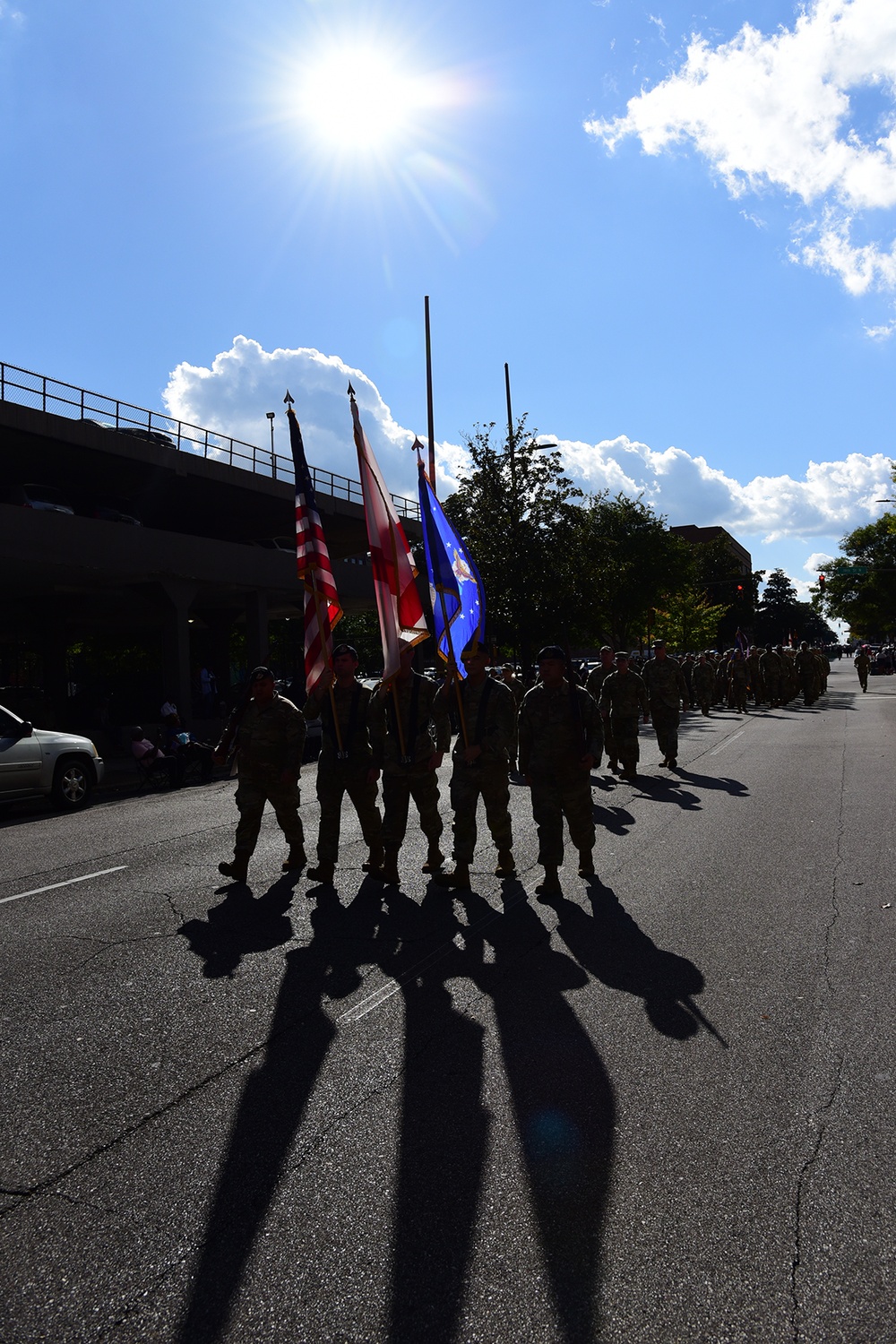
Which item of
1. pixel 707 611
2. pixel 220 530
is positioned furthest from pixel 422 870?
pixel 707 611

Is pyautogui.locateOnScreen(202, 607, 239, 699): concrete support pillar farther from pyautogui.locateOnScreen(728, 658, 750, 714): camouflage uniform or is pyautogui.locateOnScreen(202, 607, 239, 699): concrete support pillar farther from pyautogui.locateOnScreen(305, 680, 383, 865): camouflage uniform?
pyautogui.locateOnScreen(305, 680, 383, 865): camouflage uniform

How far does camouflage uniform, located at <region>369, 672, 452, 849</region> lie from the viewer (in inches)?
294

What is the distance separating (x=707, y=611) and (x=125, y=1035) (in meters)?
61.2

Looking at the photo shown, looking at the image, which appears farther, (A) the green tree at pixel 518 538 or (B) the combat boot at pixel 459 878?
(A) the green tree at pixel 518 538

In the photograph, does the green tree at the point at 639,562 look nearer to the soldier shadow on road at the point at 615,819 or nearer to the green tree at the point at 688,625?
the green tree at the point at 688,625

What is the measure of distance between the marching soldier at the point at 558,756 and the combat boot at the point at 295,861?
Answer: 2138 mm

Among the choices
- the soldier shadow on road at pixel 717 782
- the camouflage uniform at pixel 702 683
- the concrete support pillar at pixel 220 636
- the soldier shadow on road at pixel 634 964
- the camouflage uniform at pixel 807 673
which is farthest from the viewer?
the concrete support pillar at pixel 220 636

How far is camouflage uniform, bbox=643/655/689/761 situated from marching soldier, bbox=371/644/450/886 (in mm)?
7546

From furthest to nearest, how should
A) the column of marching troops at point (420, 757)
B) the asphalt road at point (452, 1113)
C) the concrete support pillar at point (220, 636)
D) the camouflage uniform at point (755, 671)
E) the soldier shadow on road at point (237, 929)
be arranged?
the concrete support pillar at point (220, 636) → the camouflage uniform at point (755, 671) → the column of marching troops at point (420, 757) → the soldier shadow on road at point (237, 929) → the asphalt road at point (452, 1113)

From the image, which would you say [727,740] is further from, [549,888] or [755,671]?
[549,888]

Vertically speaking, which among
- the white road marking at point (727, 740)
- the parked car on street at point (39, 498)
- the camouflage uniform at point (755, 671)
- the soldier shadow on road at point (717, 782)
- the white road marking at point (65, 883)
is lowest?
the white road marking at point (65, 883)

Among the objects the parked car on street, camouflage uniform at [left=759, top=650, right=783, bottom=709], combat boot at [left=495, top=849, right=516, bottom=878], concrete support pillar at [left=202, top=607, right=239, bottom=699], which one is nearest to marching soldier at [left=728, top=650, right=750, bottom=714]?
camouflage uniform at [left=759, top=650, right=783, bottom=709]

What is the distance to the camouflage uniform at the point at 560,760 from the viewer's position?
23.9 feet

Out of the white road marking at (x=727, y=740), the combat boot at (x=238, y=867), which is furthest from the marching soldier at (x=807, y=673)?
the combat boot at (x=238, y=867)
